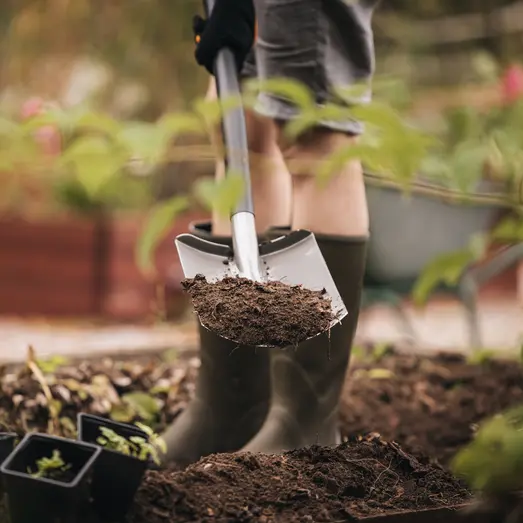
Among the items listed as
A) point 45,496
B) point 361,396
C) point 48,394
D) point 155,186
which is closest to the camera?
point 45,496

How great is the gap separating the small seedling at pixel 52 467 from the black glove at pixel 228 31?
645 millimetres

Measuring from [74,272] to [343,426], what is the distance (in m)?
2.78

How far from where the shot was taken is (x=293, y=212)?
1.54 metres

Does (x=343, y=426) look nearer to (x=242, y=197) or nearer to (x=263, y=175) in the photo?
(x=263, y=175)

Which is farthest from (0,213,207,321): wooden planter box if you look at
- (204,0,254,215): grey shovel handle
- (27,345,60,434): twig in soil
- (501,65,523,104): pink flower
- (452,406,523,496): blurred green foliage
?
(452,406,523,496): blurred green foliage

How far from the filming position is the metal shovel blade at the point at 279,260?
4.33 ft

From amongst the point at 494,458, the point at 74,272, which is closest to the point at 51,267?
the point at 74,272

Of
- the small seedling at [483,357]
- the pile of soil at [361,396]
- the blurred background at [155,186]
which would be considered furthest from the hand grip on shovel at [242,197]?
the blurred background at [155,186]

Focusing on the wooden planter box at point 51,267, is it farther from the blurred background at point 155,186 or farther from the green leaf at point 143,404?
the green leaf at point 143,404

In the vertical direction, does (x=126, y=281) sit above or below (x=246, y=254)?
below

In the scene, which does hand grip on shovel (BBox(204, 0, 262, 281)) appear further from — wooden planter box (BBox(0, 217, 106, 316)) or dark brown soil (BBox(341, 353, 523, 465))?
wooden planter box (BBox(0, 217, 106, 316))

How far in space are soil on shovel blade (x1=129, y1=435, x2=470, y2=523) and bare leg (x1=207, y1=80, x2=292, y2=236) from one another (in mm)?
530

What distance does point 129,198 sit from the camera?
5082 millimetres

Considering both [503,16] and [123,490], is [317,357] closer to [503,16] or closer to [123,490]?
[123,490]
